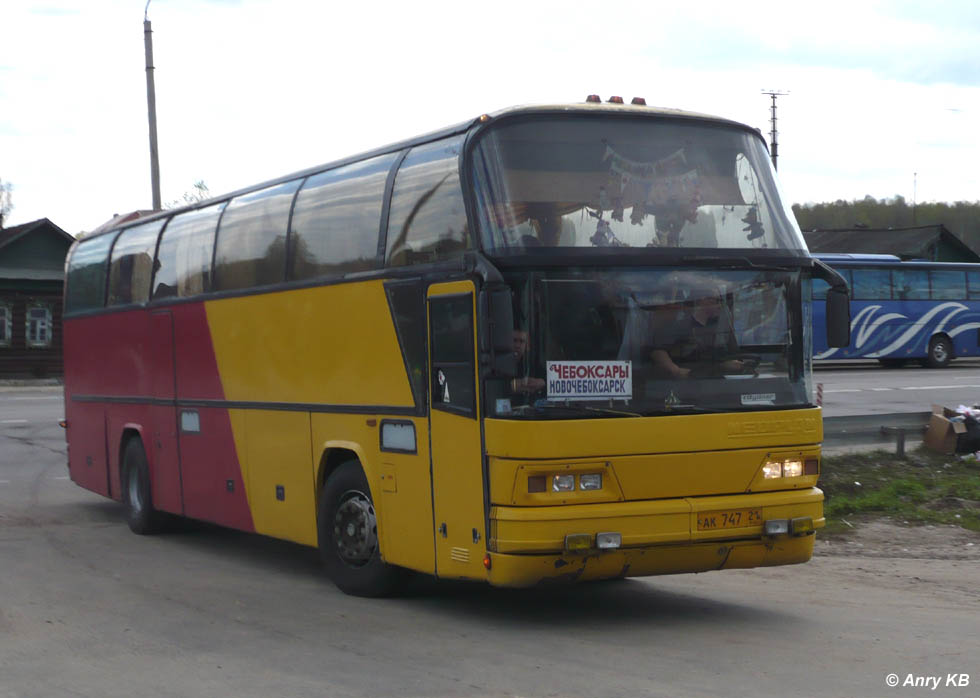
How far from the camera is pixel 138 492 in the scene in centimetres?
1415

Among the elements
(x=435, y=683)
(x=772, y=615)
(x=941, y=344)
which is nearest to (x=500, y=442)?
(x=435, y=683)

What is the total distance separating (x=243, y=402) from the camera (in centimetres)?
1159

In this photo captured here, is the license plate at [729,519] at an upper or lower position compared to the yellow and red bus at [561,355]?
lower

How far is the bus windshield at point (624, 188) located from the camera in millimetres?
8125

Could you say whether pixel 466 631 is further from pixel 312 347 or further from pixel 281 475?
pixel 281 475

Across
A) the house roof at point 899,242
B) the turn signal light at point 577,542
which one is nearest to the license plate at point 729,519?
the turn signal light at point 577,542

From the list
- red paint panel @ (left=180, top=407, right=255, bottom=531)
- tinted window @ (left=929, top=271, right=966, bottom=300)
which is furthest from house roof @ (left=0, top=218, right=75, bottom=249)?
red paint panel @ (left=180, top=407, right=255, bottom=531)

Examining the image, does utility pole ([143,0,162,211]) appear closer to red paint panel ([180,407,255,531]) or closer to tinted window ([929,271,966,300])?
red paint panel ([180,407,255,531])

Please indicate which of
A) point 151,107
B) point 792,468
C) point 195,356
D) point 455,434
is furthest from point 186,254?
point 151,107

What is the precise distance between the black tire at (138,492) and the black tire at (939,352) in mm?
32802

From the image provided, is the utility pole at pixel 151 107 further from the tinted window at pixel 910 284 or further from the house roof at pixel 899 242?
the house roof at pixel 899 242

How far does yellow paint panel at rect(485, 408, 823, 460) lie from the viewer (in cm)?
786

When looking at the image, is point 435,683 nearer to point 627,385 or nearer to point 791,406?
point 627,385

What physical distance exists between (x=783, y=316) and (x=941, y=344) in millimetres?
35934
